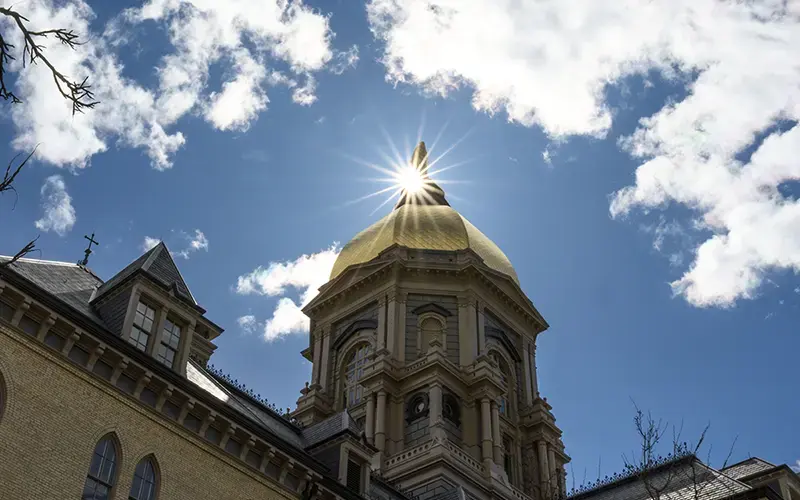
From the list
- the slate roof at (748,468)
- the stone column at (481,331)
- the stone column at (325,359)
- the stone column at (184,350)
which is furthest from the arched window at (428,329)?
the stone column at (184,350)

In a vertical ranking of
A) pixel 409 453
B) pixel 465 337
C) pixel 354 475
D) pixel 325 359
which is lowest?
pixel 354 475

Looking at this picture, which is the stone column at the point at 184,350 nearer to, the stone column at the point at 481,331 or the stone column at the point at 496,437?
the stone column at the point at 496,437

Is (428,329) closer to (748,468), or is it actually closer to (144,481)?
(748,468)

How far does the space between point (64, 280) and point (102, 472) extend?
7.00 meters

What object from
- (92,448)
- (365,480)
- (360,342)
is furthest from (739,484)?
(92,448)

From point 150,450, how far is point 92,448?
63.7 inches

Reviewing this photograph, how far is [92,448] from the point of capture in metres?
21.1

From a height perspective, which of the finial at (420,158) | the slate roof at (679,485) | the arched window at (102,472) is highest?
the finial at (420,158)

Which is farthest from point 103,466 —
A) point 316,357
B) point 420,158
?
point 420,158

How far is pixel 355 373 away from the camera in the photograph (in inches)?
2080

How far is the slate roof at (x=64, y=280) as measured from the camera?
24.1 m

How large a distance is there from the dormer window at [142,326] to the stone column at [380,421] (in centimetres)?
2290

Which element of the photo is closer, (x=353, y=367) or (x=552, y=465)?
(x=552, y=465)

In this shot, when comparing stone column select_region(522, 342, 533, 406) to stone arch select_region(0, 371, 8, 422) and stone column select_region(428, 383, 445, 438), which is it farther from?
stone arch select_region(0, 371, 8, 422)
